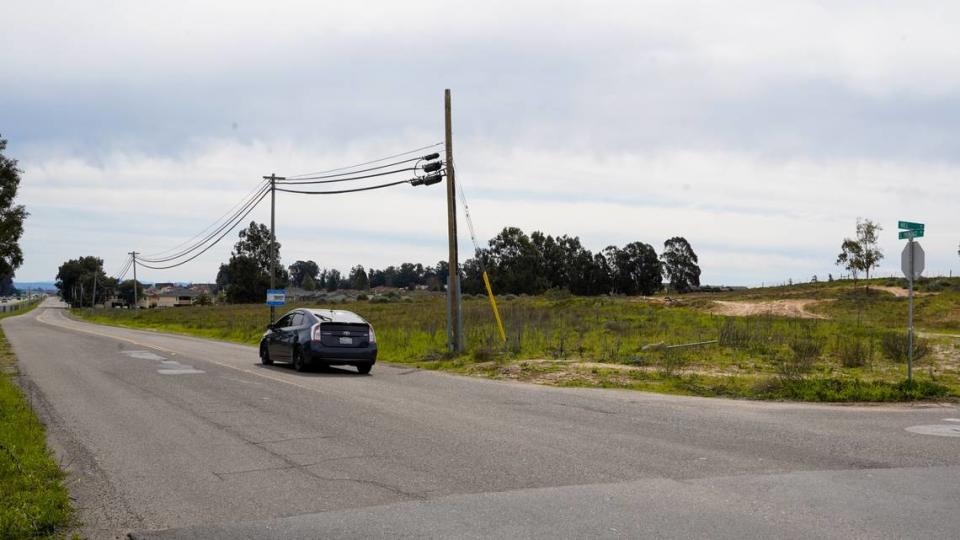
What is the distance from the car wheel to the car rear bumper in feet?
0.89

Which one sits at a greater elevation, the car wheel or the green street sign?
the green street sign

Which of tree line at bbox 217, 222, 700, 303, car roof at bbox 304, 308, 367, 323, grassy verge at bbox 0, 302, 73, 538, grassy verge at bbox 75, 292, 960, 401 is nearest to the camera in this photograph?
grassy verge at bbox 0, 302, 73, 538

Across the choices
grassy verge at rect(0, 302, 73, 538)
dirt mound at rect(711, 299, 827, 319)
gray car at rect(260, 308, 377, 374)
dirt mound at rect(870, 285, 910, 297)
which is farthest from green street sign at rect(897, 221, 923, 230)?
dirt mound at rect(870, 285, 910, 297)

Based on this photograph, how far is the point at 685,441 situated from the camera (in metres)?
9.89

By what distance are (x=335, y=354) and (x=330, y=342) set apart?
1.03ft

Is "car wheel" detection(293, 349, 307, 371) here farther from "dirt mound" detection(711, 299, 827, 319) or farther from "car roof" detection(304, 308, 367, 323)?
"dirt mound" detection(711, 299, 827, 319)

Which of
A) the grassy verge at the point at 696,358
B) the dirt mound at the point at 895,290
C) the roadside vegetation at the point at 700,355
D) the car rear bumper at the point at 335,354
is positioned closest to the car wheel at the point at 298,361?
the car rear bumper at the point at 335,354

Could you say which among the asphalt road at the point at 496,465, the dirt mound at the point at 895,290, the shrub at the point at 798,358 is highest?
the dirt mound at the point at 895,290

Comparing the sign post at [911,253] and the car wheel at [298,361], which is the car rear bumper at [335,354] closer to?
the car wheel at [298,361]

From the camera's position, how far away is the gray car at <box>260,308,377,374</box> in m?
19.6

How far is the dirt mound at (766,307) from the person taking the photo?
163 feet

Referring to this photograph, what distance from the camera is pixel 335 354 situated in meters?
19.6

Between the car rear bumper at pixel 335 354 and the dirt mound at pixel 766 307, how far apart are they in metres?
33.4

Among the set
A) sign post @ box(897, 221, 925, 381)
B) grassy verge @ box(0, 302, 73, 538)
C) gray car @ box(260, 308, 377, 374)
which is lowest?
grassy verge @ box(0, 302, 73, 538)
